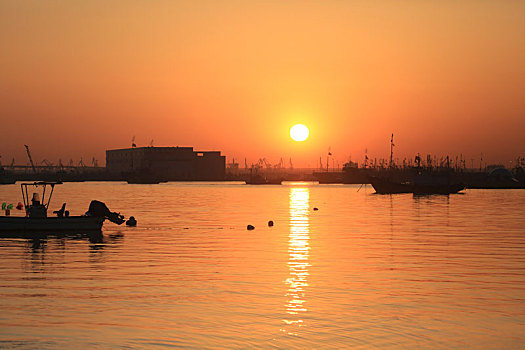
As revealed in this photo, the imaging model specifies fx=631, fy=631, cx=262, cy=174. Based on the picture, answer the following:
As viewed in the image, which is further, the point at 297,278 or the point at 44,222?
the point at 44,222

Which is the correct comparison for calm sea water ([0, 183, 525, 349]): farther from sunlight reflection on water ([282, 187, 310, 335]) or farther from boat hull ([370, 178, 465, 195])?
boat hull ([370, 178, 465, 195])

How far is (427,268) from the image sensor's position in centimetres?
3512

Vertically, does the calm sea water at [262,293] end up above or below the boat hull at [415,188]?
below

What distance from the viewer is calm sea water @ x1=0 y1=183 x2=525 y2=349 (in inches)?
766

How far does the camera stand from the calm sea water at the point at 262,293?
19.5m

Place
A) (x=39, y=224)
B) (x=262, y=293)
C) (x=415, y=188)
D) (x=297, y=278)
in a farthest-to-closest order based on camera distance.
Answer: (x=415, y=188), (x=39, y=224), (x=297, y=278), (x=262, y=293)

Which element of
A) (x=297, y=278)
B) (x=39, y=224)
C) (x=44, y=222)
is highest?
(x=44, y=222)

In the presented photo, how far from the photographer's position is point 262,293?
2680 cm

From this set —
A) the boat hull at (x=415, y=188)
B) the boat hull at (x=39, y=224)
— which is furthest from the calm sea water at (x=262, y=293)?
the boat hull at (x=415, y=188)

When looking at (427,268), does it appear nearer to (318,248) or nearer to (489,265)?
(489,265)

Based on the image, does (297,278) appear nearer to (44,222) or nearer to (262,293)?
(262,293)

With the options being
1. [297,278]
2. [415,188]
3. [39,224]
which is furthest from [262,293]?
[415,188]

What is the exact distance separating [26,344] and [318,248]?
1155 inches

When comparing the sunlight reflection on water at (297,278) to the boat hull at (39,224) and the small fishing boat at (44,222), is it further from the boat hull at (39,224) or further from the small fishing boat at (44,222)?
the boat hull at (39,224)
